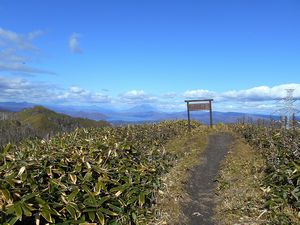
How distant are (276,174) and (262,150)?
540 cm

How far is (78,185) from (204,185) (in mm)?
5395

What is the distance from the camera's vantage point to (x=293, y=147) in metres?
10.5

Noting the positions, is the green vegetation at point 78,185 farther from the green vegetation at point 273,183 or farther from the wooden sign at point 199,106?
the wooden sign at point 199,106

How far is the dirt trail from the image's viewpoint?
8.16 meters

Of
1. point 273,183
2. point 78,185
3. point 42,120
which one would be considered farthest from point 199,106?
point 42,120

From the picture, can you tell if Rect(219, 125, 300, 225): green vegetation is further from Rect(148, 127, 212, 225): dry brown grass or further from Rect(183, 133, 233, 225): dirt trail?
Rect(148, 127, 212, 225): dry brown grass

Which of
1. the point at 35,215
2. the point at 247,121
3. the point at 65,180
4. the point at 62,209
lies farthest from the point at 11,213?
the point at 247,121

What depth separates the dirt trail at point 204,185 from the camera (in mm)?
Answer: 8156

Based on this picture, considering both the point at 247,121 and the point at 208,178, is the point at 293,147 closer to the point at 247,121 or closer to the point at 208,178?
the point at 208,178

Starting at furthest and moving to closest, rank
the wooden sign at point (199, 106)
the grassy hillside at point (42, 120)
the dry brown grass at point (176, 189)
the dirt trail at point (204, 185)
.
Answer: the grassy hillside at point (42, 120)
the wooden sign at point (199, 106)
the dirt trail at point (204, 185)
the dry brown grass at point (176, 189)

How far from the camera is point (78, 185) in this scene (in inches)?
250

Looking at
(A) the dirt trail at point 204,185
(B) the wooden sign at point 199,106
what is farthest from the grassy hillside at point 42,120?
(A) the dirt trail at point 204,185

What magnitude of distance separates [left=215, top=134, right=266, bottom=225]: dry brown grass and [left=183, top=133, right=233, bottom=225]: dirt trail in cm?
24

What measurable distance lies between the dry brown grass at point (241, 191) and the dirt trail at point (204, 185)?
9.5 inches
